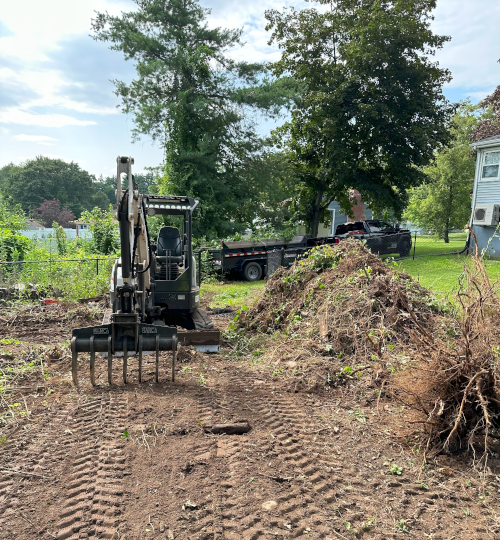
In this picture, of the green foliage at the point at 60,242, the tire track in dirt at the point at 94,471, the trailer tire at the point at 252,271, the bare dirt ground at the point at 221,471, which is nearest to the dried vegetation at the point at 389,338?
the bare dirt ground at the point at 221,471

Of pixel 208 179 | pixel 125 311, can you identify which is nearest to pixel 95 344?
pixel 125 311

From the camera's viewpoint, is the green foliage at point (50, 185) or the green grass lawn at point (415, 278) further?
the green foliage at point (50, 185)

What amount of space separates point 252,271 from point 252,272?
0.14 feet

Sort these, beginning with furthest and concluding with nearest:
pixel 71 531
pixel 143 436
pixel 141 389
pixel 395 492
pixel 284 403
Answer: pixel 141 389, pixel 284 403, pixel 143 436, pixel 395 492, pixel 71 531

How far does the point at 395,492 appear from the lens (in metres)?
3.34

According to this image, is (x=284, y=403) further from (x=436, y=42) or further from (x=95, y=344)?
(x=436, y=42)

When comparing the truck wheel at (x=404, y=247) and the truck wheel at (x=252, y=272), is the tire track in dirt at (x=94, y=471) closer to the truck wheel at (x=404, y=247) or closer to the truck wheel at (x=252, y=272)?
the truck wheel at (x=252, y=272)

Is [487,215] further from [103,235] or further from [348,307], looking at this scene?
[103,235]

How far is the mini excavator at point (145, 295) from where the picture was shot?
5.39 metres

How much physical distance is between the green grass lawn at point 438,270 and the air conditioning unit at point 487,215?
8.05 ft

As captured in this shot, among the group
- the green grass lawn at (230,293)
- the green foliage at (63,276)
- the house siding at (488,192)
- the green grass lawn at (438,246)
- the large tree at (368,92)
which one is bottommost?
the green grass lawn at (230,293)

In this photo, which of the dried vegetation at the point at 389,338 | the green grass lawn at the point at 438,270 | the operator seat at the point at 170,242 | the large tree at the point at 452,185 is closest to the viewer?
the dried vegetation at the point at 389,338

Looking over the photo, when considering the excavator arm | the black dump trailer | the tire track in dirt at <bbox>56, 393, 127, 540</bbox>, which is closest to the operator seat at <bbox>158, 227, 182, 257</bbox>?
the excavator arm

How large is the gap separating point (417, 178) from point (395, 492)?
1951cm
